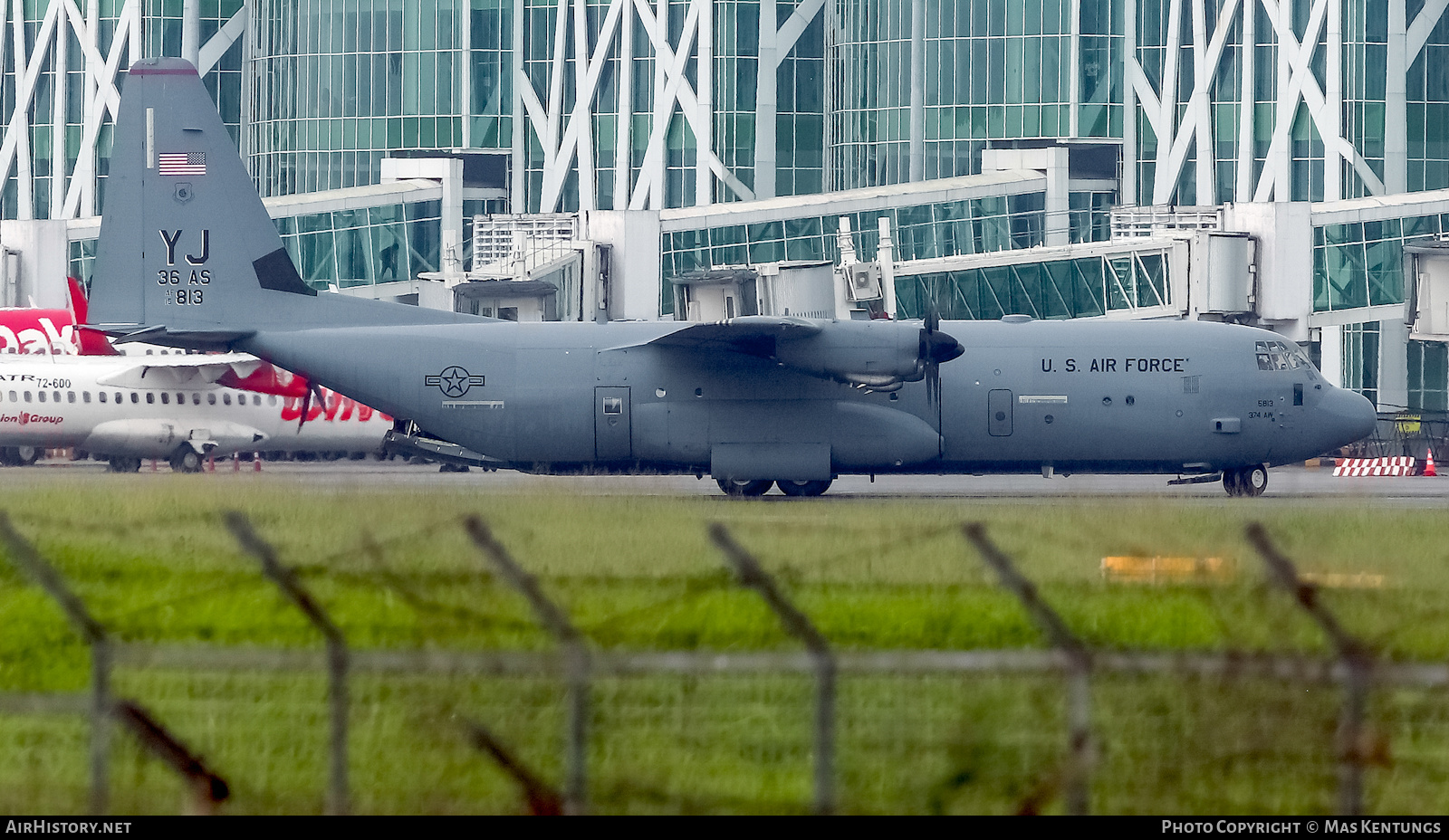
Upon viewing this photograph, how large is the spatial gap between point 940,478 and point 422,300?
31.8m

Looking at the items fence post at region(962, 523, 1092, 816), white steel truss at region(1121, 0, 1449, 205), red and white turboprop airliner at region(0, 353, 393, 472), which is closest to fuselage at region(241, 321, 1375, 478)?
red and white turboprop airliner at region(0, 353, 393, 472)

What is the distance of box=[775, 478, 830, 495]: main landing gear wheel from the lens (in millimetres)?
35938

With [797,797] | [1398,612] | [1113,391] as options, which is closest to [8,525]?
[797,797]

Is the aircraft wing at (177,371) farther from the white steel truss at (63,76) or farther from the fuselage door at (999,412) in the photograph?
the white steel truss at (63,76)

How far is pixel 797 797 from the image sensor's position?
439 inches

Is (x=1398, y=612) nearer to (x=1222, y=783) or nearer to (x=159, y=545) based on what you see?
(x=1222, y=783)

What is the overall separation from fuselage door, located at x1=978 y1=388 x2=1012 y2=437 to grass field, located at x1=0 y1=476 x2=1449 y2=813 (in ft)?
56.9

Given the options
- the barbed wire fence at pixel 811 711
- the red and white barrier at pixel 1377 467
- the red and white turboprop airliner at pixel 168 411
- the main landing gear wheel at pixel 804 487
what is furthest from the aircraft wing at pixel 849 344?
the barbed wire fence at pixel 811 711

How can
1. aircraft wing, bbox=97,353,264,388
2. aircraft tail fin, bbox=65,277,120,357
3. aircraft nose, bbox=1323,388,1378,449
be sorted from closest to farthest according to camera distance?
aircraft nose, bbox=1323,388,1378,449 < aircraft wing, bbox=97,353,264,388 < aircraft tail fin, bbox=65,277,120,357

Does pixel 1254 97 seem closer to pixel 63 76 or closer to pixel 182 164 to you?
pixel 63 76

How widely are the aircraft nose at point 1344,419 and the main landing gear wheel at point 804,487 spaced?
9.65 metres

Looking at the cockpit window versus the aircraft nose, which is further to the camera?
the aircraft nose

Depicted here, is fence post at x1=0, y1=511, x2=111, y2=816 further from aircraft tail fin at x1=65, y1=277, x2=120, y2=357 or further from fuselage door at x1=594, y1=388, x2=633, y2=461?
aircraft tail fin at x1=65, y1=277, x2=120, y2=357

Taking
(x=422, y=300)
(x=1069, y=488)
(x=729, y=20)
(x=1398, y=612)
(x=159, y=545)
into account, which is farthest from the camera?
(x=729, y=20)
